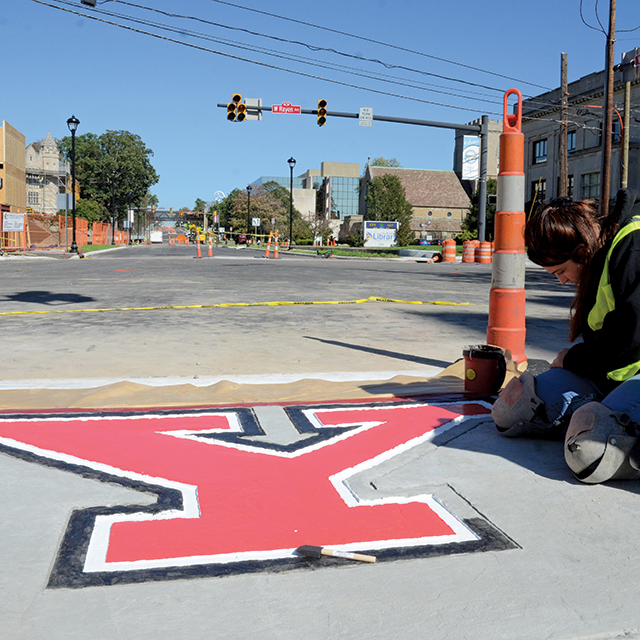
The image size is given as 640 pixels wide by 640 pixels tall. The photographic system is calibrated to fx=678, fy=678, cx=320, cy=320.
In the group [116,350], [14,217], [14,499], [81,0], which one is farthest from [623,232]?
[14,217]

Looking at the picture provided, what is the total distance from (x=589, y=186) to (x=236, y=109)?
32.1m

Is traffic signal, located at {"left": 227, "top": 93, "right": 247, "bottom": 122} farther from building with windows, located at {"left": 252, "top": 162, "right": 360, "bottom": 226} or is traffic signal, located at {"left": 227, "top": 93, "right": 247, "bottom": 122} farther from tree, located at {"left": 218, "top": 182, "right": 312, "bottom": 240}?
building with windows, located at {"left": 252, "top": 162, "right": 360, "bottom": 226}

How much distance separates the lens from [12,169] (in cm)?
6212

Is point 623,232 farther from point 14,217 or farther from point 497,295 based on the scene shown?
point 14,217

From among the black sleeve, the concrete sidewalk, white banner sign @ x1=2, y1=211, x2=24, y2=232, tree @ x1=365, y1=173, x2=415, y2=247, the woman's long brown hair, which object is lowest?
the concrete sidewalk

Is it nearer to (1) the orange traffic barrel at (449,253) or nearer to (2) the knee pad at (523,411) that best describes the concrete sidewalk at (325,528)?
(2) the knee pad at (523,411)

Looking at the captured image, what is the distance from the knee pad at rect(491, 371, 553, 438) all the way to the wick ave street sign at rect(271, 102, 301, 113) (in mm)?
22673

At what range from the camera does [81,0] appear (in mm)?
15609

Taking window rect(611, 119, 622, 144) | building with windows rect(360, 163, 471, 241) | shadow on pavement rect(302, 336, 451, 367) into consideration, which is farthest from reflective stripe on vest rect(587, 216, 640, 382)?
building with windows rect(360, 163, 471, 241)

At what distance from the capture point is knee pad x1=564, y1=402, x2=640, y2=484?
9.39 ft

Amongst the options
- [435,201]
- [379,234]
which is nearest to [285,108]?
[379,234]

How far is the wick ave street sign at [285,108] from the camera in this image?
80.8ft

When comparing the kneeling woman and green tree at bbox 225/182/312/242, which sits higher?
green tree at bbox 225/182/312/242

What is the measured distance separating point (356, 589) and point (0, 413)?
289cm
